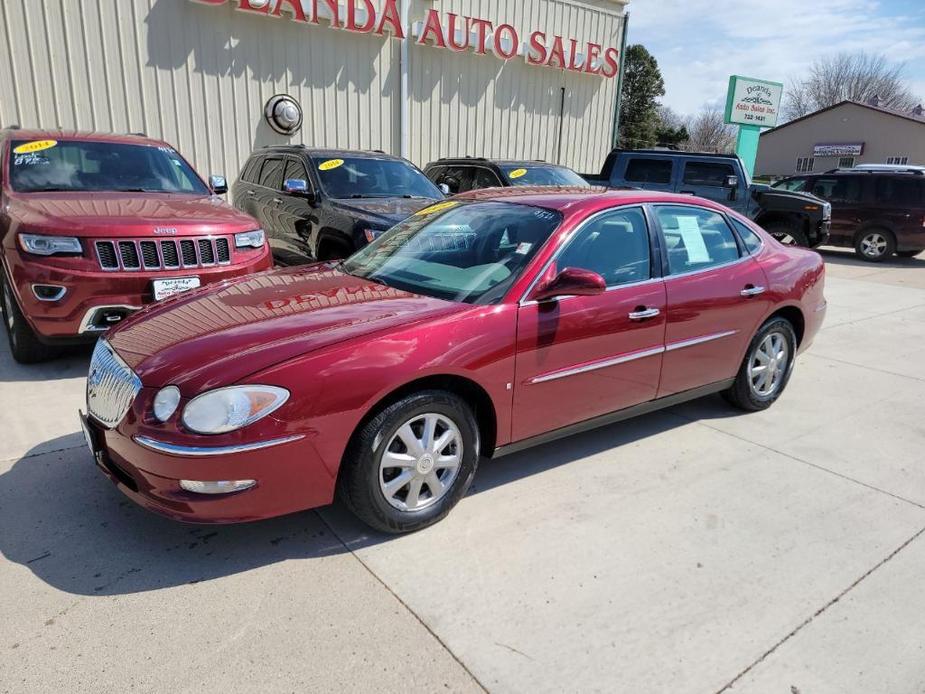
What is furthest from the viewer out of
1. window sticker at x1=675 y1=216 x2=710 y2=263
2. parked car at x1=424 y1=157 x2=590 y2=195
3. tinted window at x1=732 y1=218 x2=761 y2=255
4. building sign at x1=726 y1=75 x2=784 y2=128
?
building sign at x1=726 y1=75 x2=784 y2=128

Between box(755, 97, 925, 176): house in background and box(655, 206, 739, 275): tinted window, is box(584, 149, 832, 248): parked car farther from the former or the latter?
box(755, 97, 925, 176): house in background

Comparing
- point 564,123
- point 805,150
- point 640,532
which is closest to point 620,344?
point 640,532

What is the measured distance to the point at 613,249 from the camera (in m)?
3.67

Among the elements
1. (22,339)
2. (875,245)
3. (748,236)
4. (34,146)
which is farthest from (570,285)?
(875,245)

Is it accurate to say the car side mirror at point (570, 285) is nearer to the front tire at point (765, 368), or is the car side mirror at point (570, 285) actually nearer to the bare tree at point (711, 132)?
the front tire at point (765, 368)

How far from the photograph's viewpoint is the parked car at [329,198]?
6.54 m

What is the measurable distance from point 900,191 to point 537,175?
8.75m

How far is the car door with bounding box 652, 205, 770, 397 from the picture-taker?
3.90 meters

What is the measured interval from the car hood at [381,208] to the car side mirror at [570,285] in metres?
3.19

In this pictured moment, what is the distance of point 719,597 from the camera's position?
2.68 m

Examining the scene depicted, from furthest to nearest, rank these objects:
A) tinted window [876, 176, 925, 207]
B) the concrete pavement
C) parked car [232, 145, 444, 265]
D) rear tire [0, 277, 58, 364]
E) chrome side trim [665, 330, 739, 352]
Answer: tinted window [876, 176, 925, 207], parked car [232, 145, 444, 265], rear tire [0, 277, 58, 364], chrome side trim [665, 330, 739, 352], the concrete pavement

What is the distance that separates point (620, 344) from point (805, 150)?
5081 cm

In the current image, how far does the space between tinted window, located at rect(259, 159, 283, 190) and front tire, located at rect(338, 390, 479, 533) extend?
5.93 metres

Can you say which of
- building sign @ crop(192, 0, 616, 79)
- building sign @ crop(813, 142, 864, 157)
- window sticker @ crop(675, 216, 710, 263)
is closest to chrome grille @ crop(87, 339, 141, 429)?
window sticker @ crop(675, 216, 710, 263)
